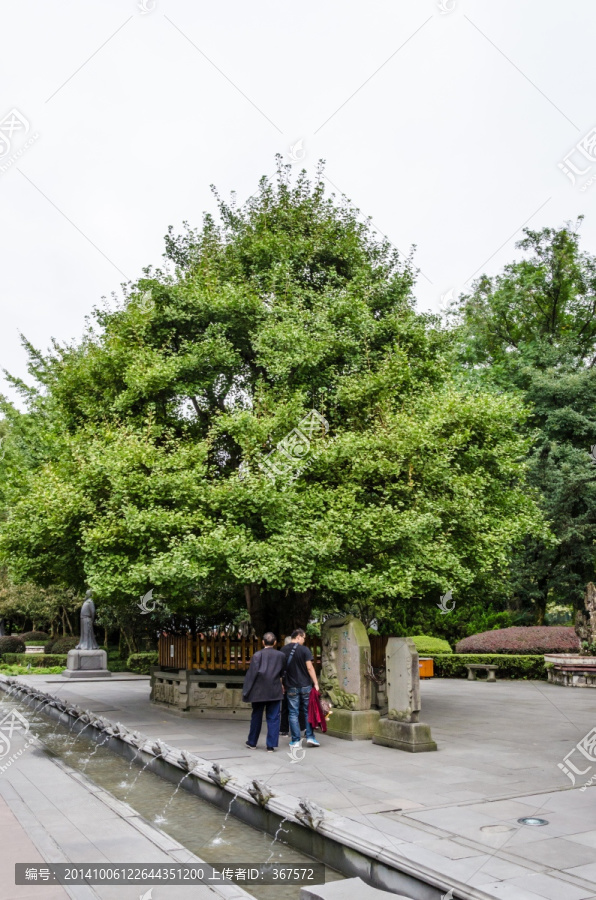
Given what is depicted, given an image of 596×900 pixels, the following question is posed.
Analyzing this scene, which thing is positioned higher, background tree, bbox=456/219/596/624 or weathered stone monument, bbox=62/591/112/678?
background tree, bbox=456/219/596/624

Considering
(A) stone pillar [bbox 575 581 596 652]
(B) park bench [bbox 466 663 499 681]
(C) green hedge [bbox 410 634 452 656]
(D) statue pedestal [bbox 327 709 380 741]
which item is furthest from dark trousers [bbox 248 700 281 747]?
(C) green hedge [bbox 410 634 452 656]

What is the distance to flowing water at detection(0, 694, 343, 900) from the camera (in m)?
6.12

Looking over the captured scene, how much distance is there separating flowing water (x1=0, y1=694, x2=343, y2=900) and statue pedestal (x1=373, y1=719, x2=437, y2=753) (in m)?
3.32

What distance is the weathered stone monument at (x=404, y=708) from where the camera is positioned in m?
10.4

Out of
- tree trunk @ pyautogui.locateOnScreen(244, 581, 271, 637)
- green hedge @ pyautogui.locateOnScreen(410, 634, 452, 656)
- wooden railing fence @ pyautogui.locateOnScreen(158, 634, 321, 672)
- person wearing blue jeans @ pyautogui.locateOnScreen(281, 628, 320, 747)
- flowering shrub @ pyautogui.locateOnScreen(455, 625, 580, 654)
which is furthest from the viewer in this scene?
green hedge @ pyautogui.locateOnScreen(410, 634, 452, 656)

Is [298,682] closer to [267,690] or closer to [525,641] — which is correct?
[267,690]

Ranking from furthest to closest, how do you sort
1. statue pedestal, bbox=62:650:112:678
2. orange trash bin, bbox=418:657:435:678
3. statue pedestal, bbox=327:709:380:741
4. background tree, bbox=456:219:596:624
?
1. background tree, bbox=456:219:596:624
2. statue pedestal, bbox=62:650:112:678
3. orange trash bin, bbox=418:657:435:678
4. statue pedestal, bbox=327:709:380:741

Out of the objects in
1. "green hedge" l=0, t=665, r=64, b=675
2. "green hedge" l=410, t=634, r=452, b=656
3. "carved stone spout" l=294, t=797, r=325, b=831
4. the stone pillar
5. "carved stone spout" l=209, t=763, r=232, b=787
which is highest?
the stone pillar

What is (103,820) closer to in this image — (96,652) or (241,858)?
(241,858)

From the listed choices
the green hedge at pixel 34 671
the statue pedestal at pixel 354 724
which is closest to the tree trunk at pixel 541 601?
the green hedge at pixel 34 671

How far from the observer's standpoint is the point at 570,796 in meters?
7.66

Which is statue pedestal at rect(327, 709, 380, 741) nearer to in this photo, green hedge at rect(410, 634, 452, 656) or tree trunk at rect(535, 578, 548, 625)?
green hedge at rect(410, 634, 452, 656)

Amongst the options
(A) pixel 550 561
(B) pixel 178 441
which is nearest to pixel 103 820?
(B) pixel 178 441

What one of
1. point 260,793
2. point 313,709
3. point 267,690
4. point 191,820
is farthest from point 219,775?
point 313,709
